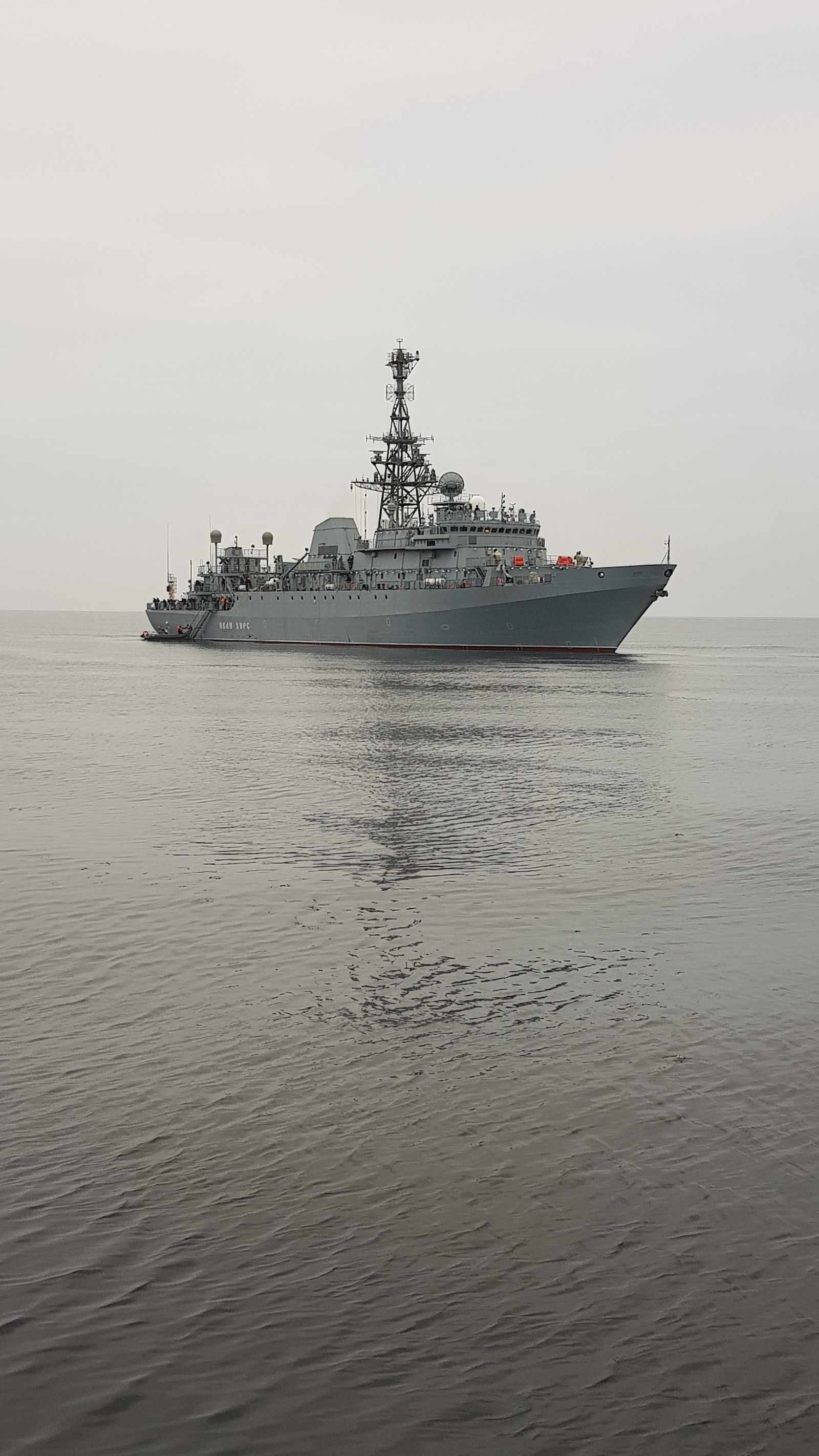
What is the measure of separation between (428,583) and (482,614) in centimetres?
585

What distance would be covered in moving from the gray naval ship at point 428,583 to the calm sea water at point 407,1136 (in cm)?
6788

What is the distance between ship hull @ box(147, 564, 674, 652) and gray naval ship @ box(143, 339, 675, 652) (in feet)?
0.35

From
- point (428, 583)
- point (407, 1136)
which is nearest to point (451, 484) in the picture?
point (428, 583)

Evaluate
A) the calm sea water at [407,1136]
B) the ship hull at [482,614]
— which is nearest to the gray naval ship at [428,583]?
the ship hull at [482,614]

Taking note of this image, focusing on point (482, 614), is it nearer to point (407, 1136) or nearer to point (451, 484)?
point (451, 484)

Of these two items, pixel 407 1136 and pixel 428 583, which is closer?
pixel 407 1136

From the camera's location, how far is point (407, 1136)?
1002 centimetres

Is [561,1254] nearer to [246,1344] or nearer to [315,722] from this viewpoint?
[246,1344]

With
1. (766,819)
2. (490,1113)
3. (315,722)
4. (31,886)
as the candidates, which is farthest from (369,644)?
(490,1113)

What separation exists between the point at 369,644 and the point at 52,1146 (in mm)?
97573

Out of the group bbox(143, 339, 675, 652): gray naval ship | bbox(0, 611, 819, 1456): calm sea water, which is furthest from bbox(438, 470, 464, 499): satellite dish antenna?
bbox(0, 611, 819, 1456): calm sea water

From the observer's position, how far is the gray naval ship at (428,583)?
9200cm

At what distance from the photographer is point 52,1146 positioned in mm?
9648

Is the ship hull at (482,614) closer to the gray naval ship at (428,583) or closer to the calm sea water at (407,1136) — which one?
the gray naval ship at (428,583)
